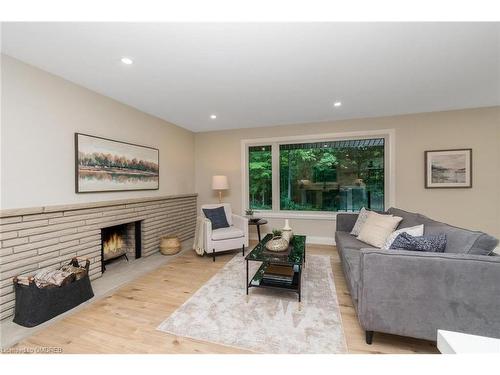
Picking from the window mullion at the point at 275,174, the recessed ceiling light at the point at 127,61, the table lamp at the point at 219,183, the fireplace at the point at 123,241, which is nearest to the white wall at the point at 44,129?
the fireplace at the point at 123,241

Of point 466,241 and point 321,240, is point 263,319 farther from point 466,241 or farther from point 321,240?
point 321,240

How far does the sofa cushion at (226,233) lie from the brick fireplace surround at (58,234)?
3.62 ft

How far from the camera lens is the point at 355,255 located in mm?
2289

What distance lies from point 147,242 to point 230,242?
1342mm

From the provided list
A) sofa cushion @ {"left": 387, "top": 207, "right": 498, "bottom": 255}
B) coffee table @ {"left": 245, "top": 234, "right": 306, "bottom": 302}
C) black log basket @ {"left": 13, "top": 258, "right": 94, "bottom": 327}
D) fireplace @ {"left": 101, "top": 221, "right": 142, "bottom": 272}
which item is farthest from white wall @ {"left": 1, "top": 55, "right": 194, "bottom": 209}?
sofa cushion @ {"left": 387, "top": 207, "right": 498, "bottom": 255}

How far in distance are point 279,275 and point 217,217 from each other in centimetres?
174

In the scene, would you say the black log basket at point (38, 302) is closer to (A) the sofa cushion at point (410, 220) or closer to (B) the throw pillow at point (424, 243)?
Result: (B) the throw pillow at point (424, 243)

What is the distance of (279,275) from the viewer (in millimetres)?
2262

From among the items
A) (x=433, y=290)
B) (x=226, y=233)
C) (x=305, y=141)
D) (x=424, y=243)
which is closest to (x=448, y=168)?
(x=305, y=141)

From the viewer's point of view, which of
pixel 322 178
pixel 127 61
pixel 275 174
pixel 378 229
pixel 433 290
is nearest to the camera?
pixel 433 290

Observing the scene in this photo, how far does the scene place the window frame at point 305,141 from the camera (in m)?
3.82

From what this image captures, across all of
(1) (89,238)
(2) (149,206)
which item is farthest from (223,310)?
(2) (149,206)

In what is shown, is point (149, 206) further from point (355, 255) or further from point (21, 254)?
point (355, 255)

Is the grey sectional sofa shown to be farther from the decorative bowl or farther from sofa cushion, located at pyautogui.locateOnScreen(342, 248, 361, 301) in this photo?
the decorative bowl
